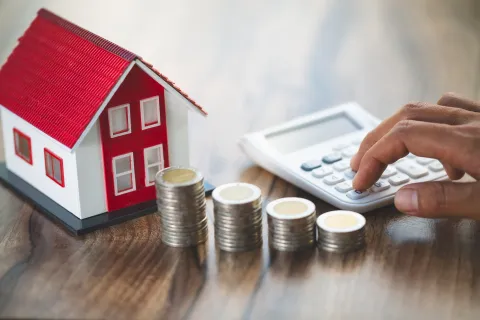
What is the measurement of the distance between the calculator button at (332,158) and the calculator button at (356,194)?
0.34ft

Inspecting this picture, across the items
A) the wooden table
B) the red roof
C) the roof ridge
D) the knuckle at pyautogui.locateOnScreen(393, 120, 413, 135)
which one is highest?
the roof ridge

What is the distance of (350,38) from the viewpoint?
1.99 meters

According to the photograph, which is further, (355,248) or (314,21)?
(314,21)

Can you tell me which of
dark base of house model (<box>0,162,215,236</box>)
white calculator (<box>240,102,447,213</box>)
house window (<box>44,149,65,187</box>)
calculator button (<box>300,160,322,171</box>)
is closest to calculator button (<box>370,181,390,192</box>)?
white calculator (<box>240,102,447,213</box>)

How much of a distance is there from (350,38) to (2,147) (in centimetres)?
81

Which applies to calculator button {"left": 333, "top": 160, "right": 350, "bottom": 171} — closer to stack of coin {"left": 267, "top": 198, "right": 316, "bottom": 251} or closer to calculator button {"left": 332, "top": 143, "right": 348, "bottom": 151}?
calculator button {"left": 332, "top": 143, "right": 348, "bottom": 151}

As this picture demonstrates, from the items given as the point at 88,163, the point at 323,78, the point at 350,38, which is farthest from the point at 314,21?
the point at 88,163

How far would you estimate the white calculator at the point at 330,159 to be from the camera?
4.42ft

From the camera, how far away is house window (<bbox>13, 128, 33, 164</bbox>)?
4.56 ft

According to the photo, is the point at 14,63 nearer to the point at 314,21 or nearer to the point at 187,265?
the point at 187,265

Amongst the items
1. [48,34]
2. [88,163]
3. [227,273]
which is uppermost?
[48,34]

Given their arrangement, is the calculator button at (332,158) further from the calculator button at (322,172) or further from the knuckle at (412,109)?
the knuckle at (412,109)

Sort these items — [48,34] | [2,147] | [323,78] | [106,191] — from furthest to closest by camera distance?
[323,78] < [2,147] < [48,34] < [106,191]

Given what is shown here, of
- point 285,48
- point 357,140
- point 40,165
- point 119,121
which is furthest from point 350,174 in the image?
point 285,48
